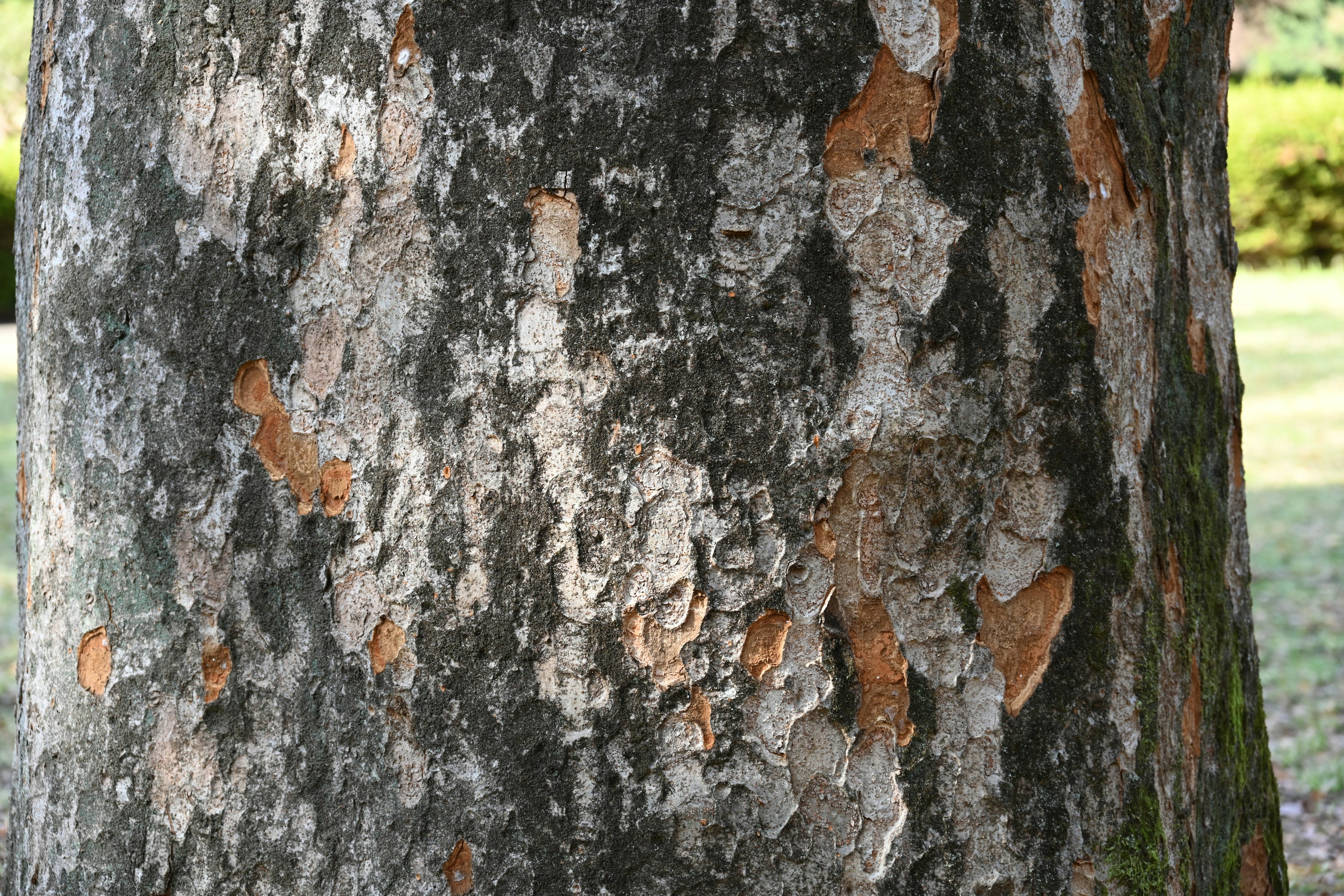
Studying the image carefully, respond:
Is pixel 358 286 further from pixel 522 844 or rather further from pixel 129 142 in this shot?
pixel 522 844

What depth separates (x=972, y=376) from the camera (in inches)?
48.6

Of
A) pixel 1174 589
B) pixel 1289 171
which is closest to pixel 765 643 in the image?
pixel 1174 589

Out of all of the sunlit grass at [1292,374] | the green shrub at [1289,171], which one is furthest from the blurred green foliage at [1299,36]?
the sunlit grass at [1292,374]

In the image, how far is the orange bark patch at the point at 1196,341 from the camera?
5.02ft

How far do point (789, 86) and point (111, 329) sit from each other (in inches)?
32.2

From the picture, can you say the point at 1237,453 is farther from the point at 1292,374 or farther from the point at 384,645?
the point at 1292,374

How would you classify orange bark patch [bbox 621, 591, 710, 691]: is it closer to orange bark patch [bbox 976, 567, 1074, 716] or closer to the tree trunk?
the tree trunk

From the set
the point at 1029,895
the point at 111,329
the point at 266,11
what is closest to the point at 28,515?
the point at 111,329

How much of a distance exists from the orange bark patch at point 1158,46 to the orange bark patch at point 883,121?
398mm

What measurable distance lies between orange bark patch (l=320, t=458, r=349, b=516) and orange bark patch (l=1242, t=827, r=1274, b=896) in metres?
1.35

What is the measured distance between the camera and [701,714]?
3.97ft

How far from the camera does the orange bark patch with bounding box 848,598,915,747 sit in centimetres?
123

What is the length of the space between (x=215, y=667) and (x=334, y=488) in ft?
0.81

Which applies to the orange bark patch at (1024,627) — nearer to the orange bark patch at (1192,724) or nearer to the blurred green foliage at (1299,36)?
the orange bark patch at (1192,724)
